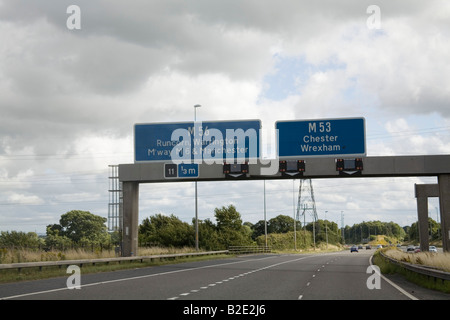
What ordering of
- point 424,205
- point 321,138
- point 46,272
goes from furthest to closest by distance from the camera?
1. point 424,205
2. point 321,138
3. point 46,272

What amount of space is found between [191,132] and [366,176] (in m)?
11.6

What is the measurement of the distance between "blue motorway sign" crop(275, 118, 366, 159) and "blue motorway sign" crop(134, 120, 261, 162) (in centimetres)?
181

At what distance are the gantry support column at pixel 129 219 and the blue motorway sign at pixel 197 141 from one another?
3.71 metres

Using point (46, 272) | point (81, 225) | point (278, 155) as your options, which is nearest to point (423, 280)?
point (278, 155)

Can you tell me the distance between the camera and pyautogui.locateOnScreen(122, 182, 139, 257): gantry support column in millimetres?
41031

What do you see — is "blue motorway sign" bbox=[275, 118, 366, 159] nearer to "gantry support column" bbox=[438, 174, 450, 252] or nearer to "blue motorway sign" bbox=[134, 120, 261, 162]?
"blue motorway sign" bbox=[134, 120, 261, 162]

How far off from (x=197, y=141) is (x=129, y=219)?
7926mm

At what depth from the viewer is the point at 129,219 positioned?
41.2 meters

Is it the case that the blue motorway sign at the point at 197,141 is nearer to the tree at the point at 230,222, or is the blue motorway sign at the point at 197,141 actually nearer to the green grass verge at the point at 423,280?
the green grass verge at the point at 423,280

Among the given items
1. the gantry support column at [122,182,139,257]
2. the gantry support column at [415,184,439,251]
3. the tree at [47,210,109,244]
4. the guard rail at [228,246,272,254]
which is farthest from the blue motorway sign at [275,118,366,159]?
the tree at [47,210,109,244]
